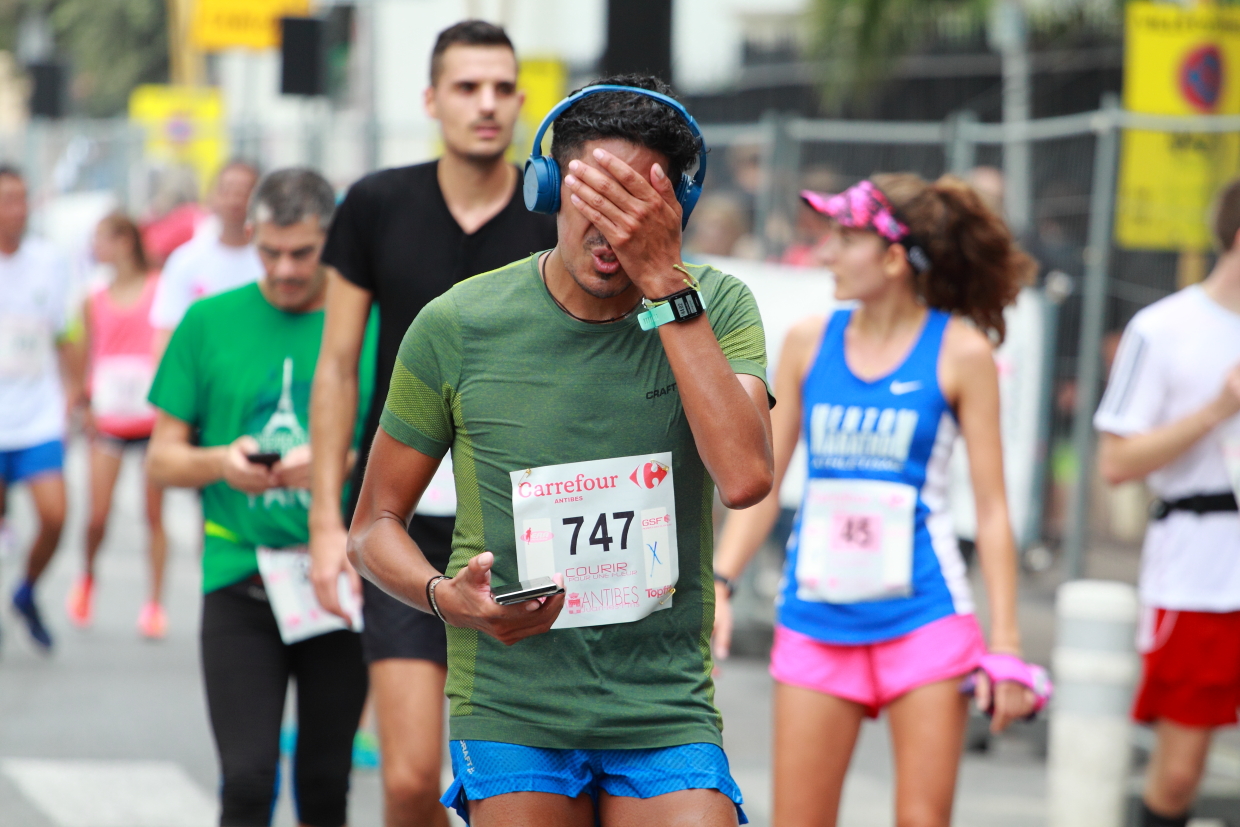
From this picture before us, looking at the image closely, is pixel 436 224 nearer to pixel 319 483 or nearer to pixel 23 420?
pixel 319 483

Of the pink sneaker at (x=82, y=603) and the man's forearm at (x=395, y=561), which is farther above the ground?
the man's forearm at (x=395, y=561)

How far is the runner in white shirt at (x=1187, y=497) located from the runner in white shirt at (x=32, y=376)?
5.83 metres

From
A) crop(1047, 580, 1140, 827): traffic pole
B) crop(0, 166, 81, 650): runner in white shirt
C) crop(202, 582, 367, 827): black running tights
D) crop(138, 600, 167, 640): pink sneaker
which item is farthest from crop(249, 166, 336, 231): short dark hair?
crop(138, 600, 167, 640): pink sneaker

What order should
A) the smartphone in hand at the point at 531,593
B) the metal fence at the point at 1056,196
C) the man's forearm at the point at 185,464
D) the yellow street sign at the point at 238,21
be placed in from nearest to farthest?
the smartphone in hand at the point at 531,593, the man's forearm at the point at 185,464, the metal fence at the point at 1056,196, the yellow street sign at the point at 238,21

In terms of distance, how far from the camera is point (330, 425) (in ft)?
15.5

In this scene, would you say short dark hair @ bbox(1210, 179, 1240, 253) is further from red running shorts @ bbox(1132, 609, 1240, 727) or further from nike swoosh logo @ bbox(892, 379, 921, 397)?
nike swoosh logo @ bbox(892, 379, 921, 397)

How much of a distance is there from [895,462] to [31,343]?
6.46 meters

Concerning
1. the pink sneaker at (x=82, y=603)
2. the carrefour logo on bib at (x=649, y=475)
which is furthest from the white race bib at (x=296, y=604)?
the pink sneaker at (x=82, y=603)

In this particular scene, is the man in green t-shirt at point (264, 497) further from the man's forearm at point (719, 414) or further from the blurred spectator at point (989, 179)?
the blurred spectator at point (989, 179)

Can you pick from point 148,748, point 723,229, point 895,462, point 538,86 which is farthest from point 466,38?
point 538,86

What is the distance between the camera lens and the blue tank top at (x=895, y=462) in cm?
463

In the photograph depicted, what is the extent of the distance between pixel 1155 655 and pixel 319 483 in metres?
2.65

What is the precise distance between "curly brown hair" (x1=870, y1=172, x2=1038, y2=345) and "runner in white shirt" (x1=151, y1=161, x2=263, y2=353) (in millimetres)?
4505

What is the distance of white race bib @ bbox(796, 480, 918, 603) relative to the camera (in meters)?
4.63
